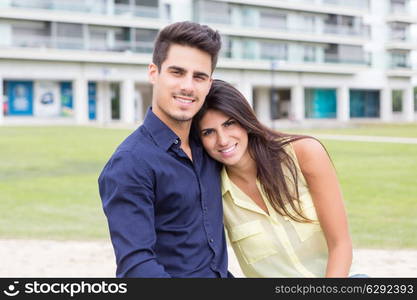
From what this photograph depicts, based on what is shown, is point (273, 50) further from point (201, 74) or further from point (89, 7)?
point (201, 74)

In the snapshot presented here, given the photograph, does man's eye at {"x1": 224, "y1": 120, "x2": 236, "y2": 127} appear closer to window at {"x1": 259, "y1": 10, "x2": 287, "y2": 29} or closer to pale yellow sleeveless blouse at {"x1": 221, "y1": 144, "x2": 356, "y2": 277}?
pale yellow sleeveless blouse at {"x1": 221, "y1": 144, "x2": 356, "y2": 277}

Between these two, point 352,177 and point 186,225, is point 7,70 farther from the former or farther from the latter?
point 186,225

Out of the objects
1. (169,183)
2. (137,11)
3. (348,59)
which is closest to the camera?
(169,183)

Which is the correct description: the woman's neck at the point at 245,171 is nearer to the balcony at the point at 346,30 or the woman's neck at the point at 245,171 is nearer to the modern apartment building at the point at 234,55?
the modern apartment building at the point at 234,55

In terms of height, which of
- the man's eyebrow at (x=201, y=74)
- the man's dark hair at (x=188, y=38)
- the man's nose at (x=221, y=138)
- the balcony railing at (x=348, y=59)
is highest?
the balcony railing at (x=348, y=59)

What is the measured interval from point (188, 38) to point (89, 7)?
4249 cm

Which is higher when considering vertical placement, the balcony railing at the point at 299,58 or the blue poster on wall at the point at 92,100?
the balcony railing at the point at 299,58

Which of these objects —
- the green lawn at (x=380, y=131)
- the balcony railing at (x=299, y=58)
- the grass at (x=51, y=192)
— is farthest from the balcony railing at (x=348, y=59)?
the grass at (x=51, y=192)

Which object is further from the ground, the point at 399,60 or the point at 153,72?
the point at 399,60

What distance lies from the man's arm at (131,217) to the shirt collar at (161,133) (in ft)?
0.71

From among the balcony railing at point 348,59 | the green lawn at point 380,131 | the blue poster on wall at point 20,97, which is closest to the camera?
the green lawn at point 380,131

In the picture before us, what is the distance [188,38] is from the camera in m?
2.65

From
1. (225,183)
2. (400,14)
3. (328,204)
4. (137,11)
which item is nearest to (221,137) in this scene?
(225,183)

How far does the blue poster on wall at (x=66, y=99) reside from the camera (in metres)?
44.4
